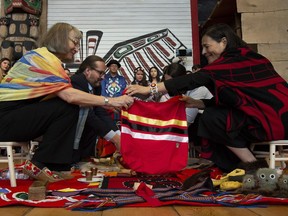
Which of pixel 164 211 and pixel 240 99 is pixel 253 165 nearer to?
pixel 240 99

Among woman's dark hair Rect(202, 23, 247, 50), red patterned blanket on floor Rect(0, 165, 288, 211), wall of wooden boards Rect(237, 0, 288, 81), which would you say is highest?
wall of wooden boards Rect(237, 0, 288, 81)

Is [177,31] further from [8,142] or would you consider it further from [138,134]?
[8,142]

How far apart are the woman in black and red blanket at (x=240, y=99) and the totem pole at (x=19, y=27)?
575cm

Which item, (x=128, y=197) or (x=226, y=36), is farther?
(x=226, y=36)

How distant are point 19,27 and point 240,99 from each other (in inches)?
260

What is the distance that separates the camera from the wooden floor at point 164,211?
1567 mm

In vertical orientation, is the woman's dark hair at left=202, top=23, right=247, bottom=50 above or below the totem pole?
below

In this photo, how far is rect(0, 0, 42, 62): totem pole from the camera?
771 cm

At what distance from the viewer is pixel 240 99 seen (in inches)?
99.8

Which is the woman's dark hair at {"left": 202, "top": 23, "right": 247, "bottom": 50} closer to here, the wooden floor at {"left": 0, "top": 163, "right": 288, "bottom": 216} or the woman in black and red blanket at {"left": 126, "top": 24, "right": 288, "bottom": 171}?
the woman in black and red blanket at {"left": 126, "top": 24, "right": 288, "bottom": 171}

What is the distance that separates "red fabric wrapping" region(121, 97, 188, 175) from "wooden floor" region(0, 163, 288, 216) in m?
0.97

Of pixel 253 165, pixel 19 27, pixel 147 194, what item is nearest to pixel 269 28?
pixel 19 27

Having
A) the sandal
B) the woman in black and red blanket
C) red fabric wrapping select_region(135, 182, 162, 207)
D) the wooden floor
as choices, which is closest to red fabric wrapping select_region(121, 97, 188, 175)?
the woman in black and red blanket

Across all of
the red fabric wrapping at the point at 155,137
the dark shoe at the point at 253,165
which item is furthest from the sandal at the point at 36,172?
the dark shoe at the point at 253,165
